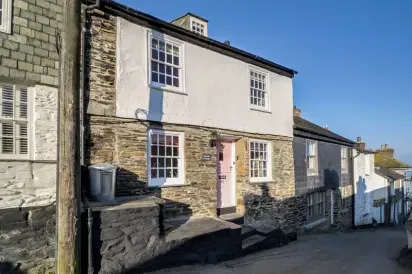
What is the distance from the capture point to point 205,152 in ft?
34.3

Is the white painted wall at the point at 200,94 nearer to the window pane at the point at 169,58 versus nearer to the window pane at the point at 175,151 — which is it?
the window pane at the point at 169,58

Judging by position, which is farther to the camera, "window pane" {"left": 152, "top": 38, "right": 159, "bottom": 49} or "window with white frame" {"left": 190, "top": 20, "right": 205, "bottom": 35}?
"window with white frame" {"left": 190, "top": 20, "right": 205, "bottom": 35}

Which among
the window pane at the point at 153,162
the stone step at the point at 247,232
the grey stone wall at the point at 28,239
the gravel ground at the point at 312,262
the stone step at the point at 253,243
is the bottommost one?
the gravel ground at the point at 312,262

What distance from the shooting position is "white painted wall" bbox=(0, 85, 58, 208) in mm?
6461

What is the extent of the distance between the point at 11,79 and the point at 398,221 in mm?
35786

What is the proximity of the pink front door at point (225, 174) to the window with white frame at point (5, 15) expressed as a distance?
22.6 ft

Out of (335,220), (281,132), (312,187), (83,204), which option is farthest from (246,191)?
(335,220)

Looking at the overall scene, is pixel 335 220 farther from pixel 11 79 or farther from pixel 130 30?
pixel 11 79

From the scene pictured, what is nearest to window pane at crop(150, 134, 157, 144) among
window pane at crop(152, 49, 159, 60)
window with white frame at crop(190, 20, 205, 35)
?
window pane at crop(152, 49, 159, 60)

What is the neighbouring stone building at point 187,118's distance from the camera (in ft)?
27.2

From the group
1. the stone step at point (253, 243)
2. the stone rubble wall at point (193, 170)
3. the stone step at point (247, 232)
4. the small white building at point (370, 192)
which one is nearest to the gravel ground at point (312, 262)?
the stone step at point (253, 243)

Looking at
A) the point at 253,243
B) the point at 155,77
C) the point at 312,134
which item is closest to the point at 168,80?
the point at 155,77

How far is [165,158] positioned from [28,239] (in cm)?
402

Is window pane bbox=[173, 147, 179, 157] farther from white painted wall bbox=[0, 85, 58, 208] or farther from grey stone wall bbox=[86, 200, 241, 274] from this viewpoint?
white painted wall bbox=[0, 85, 58, 208]
